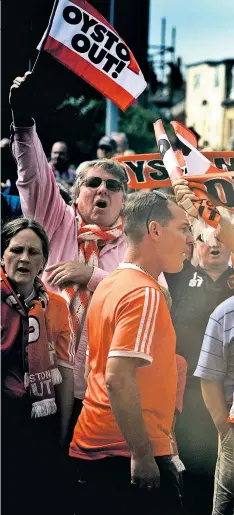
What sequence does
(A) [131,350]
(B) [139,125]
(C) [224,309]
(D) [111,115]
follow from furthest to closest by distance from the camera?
(B) [139,125] < (D) [111,115] < (C) [224,309] < (A) [131,350]

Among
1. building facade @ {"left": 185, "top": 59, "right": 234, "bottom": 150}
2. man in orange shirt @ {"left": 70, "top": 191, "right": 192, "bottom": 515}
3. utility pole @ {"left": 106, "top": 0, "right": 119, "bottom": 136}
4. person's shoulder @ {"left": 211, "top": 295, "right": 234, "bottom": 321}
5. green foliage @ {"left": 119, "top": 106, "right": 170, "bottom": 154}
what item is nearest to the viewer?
man in orange shirt @ {"left": 70, "top": 191, "right": 192, "bottom": 515}

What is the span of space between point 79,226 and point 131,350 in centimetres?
65

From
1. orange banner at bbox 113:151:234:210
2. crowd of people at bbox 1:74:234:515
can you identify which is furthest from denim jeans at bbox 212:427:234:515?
orange banner at bbox 113:151:234:210

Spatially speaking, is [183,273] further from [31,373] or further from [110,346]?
[31,373]

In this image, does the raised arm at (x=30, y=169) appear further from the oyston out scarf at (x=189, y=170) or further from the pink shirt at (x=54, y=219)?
the oyston out scarf at (x=189, y=170)

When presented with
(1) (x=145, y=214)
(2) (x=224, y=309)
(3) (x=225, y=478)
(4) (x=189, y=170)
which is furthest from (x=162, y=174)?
(3) (x=225, y=478)

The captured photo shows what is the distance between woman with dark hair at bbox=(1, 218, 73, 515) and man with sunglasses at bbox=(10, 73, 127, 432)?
0.06 meters

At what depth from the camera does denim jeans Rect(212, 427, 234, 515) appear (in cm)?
393

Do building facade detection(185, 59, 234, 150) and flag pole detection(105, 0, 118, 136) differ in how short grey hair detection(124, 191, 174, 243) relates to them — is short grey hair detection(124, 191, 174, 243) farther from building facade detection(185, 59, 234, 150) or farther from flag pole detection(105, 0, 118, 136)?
building facade detection(185, 59, 234, 150)

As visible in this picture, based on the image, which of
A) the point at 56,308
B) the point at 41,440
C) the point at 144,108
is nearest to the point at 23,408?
the point at 41,440

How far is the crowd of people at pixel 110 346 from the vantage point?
3.73 meters

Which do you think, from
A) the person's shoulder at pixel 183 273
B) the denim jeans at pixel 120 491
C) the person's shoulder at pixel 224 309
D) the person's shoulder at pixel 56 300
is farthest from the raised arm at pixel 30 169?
the denim jeans at pixel 120 491

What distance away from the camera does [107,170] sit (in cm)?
405

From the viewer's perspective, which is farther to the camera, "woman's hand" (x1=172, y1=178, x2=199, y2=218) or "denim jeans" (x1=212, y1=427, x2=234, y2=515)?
"denim jeans" (x1=212, y1=427, x2=234, y2=515)
